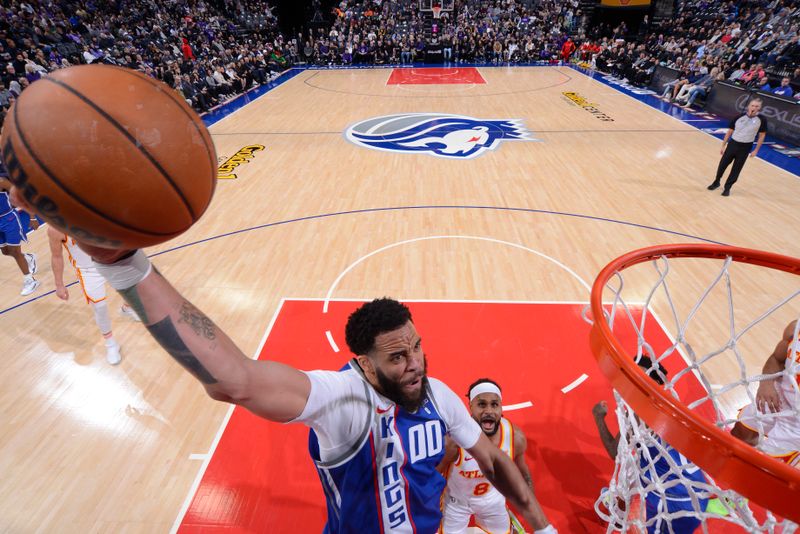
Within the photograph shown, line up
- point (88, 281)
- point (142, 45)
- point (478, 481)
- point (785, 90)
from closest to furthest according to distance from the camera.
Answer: point (478, 481), point (88, 281), point (785, 90), point (142, 45)

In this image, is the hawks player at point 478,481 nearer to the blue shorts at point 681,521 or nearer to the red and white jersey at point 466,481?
the red and white jersey at point 466,481

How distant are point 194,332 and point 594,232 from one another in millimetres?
6043

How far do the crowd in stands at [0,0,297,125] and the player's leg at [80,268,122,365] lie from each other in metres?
10.1

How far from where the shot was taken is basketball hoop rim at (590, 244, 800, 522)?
127cm

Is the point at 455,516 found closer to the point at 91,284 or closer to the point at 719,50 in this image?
the point at 91,284

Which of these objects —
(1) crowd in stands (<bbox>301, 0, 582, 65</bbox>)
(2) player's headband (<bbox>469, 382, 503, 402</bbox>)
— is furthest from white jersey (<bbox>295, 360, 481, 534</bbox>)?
(1) crowd in stands (<bbox>301, 0, 582, 65</bbox>)

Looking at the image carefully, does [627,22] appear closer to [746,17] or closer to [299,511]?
[746,17]

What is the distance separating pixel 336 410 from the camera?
4.63 feet

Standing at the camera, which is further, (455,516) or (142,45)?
(142,45)

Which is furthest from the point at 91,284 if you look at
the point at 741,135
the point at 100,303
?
the point at 741,135

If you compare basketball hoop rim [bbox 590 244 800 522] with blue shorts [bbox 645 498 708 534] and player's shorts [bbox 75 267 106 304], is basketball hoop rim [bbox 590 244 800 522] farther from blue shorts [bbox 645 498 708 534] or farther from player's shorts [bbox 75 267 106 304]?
player's shorts [bbox 75 267 106 304]

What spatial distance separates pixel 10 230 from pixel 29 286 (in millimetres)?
674

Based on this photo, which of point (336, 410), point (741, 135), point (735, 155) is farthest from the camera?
point (735, 155)

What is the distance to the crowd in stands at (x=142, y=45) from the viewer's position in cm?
1302
